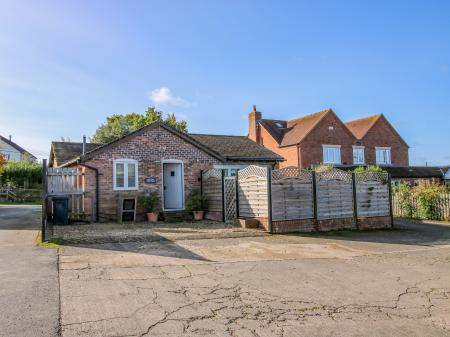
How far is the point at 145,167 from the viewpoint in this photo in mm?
17531

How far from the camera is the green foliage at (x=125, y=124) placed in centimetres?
4491

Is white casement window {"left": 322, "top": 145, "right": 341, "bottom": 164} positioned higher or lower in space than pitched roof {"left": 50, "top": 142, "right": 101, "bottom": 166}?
higher

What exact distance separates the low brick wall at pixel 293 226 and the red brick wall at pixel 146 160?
5.83 metres

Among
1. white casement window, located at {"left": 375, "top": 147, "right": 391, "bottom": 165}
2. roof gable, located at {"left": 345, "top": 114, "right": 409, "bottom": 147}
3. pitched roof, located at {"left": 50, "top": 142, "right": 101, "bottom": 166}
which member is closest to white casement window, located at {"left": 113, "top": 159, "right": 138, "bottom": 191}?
pitched roof, located at {"left": 50, "top": 142, "right": 101, "bottom": 166}

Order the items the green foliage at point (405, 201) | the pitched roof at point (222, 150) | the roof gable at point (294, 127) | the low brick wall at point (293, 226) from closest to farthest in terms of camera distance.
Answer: the low brick wall at point (293, 226) → the green foliage at point (405, 201) → the pitched roof at point (222, 150) → the roof gable at point (294, 127)

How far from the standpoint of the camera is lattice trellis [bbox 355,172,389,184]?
16.1 m

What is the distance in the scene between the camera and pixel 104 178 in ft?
54.8

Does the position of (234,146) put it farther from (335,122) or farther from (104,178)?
(335,122)

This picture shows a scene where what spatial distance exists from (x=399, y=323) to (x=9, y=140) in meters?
82.5

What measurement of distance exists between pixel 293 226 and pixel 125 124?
3623 cm

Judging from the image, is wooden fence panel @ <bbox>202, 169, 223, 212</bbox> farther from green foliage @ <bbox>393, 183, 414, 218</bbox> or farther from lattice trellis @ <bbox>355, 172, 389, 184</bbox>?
green foliage @ <bbox>393, 183, 414, 218</bbox>

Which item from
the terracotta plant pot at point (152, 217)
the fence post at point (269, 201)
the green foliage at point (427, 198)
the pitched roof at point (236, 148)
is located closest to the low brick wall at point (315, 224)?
the fence post at point (269, 201)

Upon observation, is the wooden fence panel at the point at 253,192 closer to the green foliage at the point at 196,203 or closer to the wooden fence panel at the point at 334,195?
the wooden fence panel at the point at 334,195

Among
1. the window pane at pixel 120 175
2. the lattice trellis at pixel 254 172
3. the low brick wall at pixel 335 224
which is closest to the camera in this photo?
the lattice trellis at pixel 254 172
